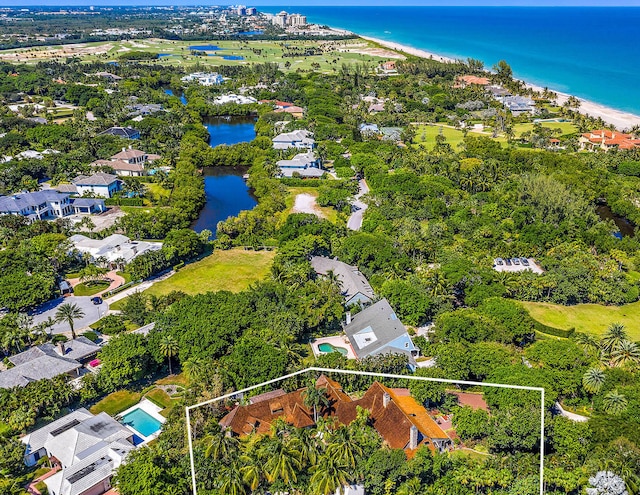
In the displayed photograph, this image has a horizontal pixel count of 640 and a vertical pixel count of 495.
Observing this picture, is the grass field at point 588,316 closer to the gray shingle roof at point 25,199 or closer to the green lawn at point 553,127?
the gray shingle roof at point 25,199

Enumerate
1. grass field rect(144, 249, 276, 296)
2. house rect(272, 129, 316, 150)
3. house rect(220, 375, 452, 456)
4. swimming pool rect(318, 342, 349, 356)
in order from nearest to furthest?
house rect(220, 375, 452, 456) → swimming pool rect(318, 342, 349, 356) → grass field rect(144, 249, 276, 296) → house rect(272, 129, 316, 150)

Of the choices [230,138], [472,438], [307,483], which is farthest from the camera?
[230,138]

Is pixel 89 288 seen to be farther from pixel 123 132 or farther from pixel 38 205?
pixel 123 132

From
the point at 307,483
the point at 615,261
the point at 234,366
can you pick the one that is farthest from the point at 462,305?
the point at 307,483

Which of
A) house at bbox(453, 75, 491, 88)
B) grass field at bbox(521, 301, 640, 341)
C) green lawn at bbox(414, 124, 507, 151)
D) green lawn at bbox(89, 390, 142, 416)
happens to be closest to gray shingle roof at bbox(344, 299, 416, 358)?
grass field at bbox(521, 301, 640, 341)

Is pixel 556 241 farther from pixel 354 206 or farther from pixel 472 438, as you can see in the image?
pixel 472 438

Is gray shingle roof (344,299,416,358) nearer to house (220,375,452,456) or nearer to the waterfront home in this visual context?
house (220,375,452,456)

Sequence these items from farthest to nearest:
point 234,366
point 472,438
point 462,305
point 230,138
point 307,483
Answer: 1. point 230,138
2. point 462,305
3. point 234,366
4. point 472,438
5. point 307,483
